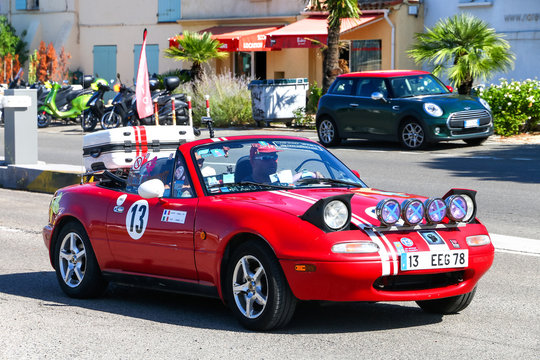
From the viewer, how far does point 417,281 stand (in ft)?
21.3

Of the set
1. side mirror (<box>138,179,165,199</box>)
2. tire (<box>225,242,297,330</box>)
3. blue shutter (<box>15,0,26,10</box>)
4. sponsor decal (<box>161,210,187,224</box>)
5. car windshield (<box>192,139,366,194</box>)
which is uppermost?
blue shutter (<box>15,0,26,10</box>)

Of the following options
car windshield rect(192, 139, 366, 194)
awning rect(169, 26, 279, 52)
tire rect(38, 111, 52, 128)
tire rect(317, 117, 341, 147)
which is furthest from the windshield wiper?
awning rect(169, 26, 279, 52)

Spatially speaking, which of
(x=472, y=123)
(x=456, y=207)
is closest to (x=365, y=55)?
(x=472, y=123)

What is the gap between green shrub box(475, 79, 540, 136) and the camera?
23234 millimetres

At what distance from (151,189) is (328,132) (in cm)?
1605

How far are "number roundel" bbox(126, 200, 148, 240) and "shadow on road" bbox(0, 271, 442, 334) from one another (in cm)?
57

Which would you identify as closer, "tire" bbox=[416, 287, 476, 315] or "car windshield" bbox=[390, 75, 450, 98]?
"tire" bbox=[416, 287, 476, 315]

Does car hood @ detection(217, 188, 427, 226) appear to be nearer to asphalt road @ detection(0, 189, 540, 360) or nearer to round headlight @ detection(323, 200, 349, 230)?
round headlight @ detection(323, 200, 349, 230)

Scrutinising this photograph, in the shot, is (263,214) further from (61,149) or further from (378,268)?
(61,149)

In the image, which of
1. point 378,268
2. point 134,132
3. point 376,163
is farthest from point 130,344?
point 376,163

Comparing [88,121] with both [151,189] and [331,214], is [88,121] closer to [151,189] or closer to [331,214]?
[151,189]

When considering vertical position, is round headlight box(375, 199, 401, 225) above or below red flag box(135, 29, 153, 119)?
below

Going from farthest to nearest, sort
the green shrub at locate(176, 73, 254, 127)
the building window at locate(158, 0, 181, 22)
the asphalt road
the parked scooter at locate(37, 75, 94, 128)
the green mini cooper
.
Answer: the building window at locate(158, 0, 181, 22)
the parked scooter at locate(37, 75, 94, 128)
the green shrub at locate(176, 73, 254, 127)
the green mini cooper
the asphalt road

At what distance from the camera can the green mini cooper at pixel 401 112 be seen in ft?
68.7
